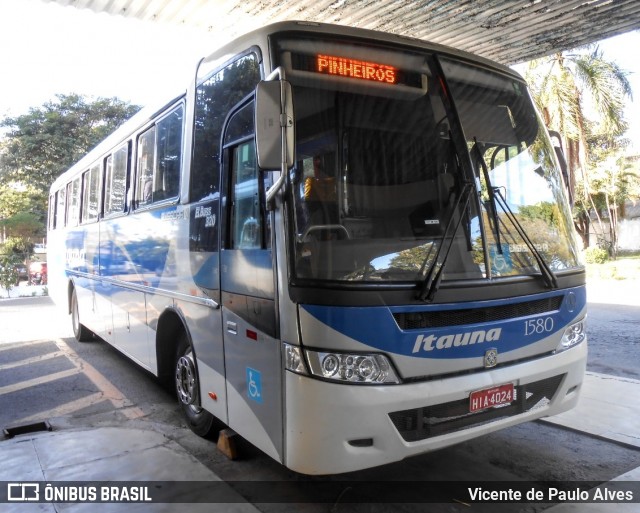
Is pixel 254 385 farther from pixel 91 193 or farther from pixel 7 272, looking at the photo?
pixel 7 272

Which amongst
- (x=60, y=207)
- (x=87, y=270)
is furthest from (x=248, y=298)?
(x=60, y=207)

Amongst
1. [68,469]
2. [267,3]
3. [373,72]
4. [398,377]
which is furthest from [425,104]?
[68,469]

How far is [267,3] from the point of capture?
6.05m

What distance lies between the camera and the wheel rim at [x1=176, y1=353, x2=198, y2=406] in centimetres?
471

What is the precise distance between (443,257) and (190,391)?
8.93 ft

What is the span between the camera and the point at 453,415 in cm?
332

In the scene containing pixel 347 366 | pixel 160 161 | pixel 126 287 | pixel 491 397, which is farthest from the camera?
pixel 126 287

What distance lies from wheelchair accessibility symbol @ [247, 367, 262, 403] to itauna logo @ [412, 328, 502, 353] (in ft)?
3.28

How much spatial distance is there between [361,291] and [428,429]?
945mm

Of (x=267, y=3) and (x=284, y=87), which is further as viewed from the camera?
(x=267, y=3)

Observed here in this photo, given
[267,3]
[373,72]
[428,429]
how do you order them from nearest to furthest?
[428,429], [373,72], [267,3]

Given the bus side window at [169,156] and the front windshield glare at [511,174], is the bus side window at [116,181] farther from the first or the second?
the front windshield glare at [511,174]

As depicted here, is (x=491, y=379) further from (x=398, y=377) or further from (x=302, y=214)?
(x=302, y=214)

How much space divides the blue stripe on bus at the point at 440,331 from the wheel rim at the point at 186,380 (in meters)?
2.08
